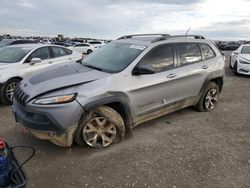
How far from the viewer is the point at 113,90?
4375mm

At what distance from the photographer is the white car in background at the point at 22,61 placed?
274 inches

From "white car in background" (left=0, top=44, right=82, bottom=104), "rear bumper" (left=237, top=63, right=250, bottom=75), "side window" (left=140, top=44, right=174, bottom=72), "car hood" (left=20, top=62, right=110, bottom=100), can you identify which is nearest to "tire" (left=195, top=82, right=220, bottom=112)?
"side window" (left=140, top=44, right=174, bottom=72)

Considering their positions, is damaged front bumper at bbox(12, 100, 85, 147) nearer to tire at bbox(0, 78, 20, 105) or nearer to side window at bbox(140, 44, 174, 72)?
side window at bbox(140, 44, 174, 72)

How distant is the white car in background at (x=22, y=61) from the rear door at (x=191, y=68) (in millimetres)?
2891

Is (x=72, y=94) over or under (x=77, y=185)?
over

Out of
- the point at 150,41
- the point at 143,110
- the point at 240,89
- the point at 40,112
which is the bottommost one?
the point at 240,89

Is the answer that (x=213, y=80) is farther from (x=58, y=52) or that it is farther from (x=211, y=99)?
(x=58, y=52)

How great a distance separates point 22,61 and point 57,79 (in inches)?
144

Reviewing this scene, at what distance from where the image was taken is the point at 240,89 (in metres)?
9.27

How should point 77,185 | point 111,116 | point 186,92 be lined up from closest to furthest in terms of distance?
1. point 77,185
2. point 111,116
3. point 186,92

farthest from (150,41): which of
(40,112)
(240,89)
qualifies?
(240,89)

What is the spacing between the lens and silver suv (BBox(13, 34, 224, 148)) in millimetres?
4008

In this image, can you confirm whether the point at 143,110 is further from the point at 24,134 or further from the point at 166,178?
→ the point at 24,134

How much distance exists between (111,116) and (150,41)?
1712mm
